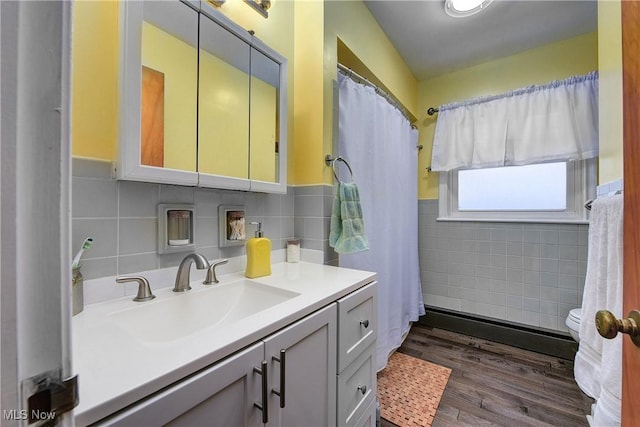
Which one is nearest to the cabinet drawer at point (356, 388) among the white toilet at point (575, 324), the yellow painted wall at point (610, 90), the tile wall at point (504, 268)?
the yellow painted wall at point (610, 90)

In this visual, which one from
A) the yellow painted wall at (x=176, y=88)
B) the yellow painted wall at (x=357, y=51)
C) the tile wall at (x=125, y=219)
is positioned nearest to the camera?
the tile wall at (x=125, y=219)

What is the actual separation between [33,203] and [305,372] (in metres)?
0.71

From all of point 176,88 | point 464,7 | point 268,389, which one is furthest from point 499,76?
point 268,389

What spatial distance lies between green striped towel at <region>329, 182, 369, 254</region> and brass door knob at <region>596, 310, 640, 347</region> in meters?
0.84

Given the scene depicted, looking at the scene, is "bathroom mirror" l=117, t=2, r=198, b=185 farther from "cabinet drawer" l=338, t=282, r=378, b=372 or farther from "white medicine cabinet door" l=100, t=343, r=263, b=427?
"cabinet drawer" l=338, t=282, r=378, b=372

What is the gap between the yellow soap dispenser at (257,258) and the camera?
3.38 feet

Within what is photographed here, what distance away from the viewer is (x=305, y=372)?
71 centimetres

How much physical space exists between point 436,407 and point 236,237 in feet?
4.72

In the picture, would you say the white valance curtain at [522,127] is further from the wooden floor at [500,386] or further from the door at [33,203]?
the door at [33,203]

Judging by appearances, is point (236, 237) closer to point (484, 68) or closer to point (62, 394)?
point (62, 394)

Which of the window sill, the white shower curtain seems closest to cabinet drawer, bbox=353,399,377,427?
the white shower curtain

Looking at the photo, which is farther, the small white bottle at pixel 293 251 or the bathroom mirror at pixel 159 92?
the small white bottle at pixel 293 251

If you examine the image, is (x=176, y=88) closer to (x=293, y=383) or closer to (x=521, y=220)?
(x=293, y=383)

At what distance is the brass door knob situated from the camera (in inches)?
18.2
